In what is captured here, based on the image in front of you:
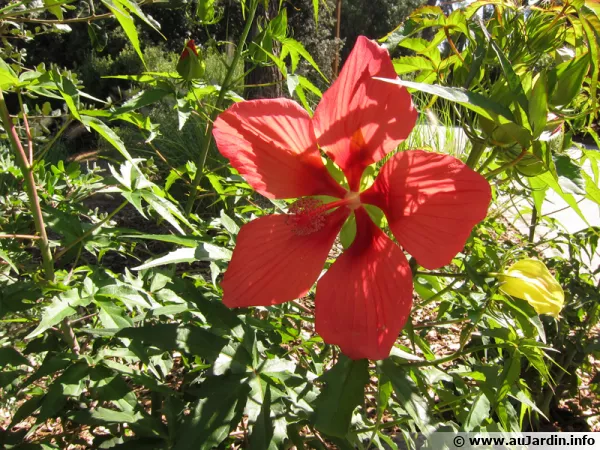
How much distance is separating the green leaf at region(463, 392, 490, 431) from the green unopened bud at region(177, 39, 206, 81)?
3.49 feet

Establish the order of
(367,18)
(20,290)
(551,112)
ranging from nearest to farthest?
(551,112) → (20,290) → (367,18)

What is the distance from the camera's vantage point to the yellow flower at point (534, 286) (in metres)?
0.77

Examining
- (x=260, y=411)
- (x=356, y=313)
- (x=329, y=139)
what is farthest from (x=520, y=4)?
(x=260, y=411)

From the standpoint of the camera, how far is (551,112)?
0.67 metres

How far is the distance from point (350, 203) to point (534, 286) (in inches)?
13.2

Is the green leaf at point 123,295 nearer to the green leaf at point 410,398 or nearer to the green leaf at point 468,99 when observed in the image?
the green leaf at point 410,398

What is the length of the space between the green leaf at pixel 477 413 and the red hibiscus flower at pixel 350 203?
1.30 ft

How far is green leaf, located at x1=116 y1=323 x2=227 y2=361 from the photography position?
2.59 feet

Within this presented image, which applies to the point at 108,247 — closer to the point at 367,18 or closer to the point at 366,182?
the point at 366,182

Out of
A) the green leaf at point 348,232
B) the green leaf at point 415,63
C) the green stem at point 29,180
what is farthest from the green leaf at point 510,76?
the green stem at point 29,180

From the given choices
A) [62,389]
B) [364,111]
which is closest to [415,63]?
[364,111]

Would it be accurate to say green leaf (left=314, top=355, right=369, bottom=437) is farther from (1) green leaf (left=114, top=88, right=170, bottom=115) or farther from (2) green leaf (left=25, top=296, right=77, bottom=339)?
(1) green leaf (left=114, top=88, right=170, bottom=115)

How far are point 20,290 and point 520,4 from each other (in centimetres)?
102

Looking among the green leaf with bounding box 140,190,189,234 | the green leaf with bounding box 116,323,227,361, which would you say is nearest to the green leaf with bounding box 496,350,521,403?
the green leaf with bounding box 116,323,227,361
